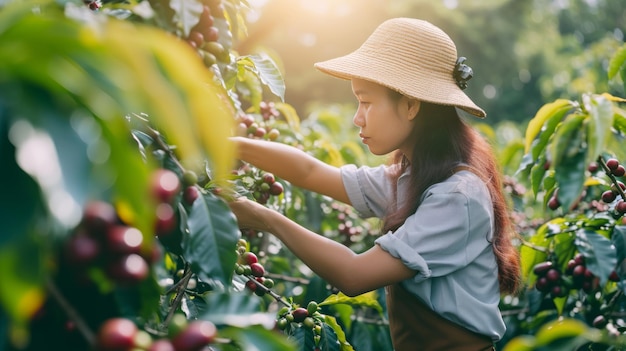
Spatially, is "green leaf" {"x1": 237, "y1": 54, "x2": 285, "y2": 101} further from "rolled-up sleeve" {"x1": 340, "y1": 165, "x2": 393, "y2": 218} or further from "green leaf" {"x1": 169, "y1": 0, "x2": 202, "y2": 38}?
"green leaf" {"x1": 169, "y1": 0, "x2": 202, "y2": 38}

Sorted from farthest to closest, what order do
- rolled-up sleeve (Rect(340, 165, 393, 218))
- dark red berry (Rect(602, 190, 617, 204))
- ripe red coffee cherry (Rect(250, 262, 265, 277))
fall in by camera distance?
rolled-up sleeve (Rect(340, 165, 393, 218))
dark red berry (Rect(602, 190, 617, 204))
ripe red coffee cherry (Rect(250, 262, 265, 277))

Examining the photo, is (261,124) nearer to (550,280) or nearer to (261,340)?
(550,280)

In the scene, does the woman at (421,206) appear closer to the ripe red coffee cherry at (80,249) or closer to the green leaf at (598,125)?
the green leaf at (598,125)

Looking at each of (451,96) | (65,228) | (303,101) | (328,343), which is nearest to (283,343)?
(65,228)

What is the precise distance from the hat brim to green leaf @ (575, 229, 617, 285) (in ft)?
1.96

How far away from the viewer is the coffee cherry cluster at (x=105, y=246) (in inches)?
34.0

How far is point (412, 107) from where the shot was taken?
92.2 inches

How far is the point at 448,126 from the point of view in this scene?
241cm

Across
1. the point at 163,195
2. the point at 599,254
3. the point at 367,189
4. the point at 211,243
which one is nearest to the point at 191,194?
the point at 211,243

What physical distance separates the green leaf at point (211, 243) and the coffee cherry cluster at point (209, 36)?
0.36m

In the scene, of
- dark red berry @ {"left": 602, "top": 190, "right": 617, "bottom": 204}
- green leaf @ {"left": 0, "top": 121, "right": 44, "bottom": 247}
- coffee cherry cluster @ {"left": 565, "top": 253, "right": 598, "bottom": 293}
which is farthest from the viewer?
coffee cherry cluster @ {"left": 565, "top": 253, "right": 598, "bottom": 293}

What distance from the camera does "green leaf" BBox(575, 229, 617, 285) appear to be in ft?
7.48

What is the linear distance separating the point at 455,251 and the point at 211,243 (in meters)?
1.03

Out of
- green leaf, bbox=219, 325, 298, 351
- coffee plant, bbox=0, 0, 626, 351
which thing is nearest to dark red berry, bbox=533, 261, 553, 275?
coffee plant, bbox=0, 0, 626, 351
